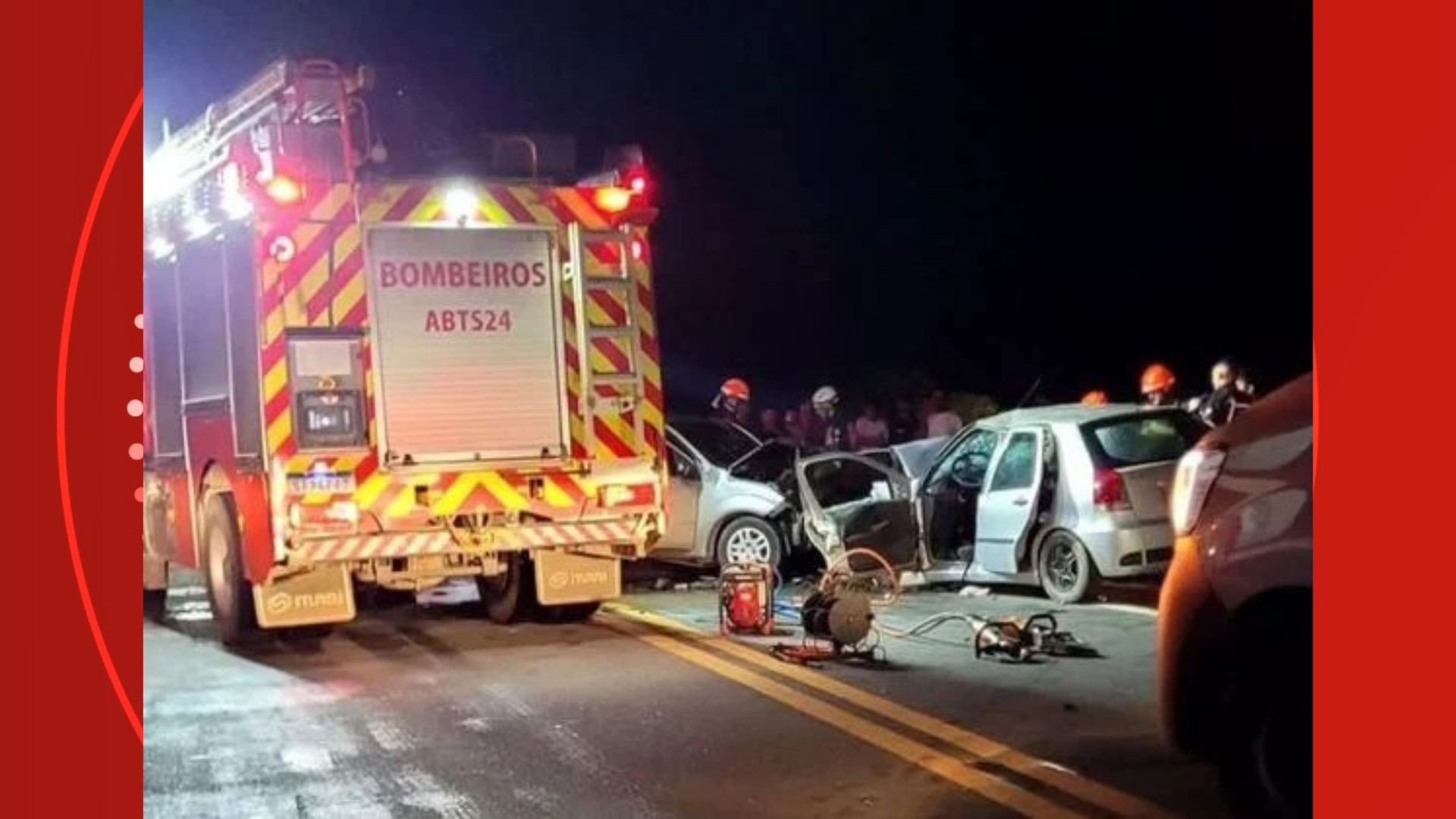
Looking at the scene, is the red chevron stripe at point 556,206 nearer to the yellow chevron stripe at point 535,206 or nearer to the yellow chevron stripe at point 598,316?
the yellow chevron stripe at point 535,206

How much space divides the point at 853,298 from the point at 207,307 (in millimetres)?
34078

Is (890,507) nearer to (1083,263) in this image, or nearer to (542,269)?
(542,269)

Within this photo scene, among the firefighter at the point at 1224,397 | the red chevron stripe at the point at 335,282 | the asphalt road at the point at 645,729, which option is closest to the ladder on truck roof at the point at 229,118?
the red chevron stripe at the point at 335,282

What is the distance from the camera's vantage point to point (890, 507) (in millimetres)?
12273

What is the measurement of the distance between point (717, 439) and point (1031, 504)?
12.0 ft

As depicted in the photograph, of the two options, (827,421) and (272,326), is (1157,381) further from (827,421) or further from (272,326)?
(272,326)

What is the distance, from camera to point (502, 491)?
33.2 feet

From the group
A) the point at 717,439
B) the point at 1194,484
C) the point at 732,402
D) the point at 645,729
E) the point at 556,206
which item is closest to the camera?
the point at 1194,484

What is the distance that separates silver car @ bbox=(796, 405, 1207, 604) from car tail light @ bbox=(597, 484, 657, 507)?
2235mm

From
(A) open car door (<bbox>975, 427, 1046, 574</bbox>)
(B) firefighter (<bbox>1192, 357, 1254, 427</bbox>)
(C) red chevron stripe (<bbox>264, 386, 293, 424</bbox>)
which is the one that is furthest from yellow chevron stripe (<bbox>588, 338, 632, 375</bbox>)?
(B) firefighter (<bbox>1192, 357, 1254, 427</bbox>)

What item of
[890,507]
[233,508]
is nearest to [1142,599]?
[890,507]

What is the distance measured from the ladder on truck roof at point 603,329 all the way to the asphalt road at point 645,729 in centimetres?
143

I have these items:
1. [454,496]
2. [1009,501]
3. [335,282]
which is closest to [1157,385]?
[1009,501]

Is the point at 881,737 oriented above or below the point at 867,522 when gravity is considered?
below
